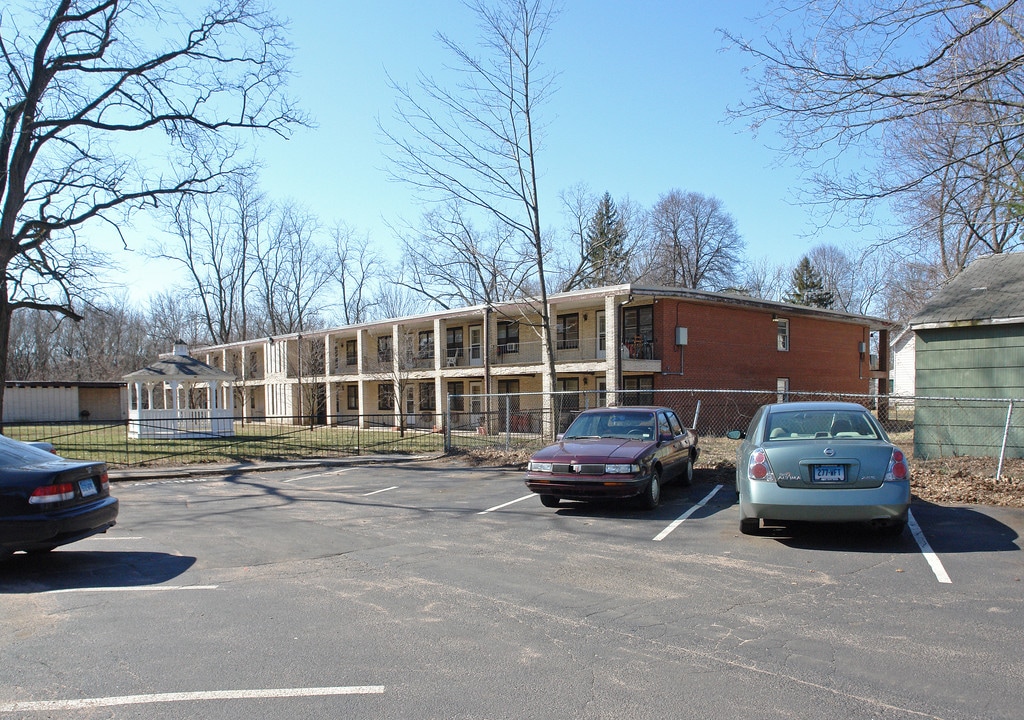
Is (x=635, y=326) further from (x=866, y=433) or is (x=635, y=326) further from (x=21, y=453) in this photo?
(x=21, y=453)

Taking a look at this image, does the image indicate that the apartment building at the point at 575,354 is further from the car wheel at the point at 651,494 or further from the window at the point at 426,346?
the car wheel at the point at 651,494

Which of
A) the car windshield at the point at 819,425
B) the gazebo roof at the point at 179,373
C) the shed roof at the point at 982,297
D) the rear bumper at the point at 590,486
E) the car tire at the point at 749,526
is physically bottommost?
the car tire at the point at 749,526

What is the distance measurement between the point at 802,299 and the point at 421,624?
62783mm

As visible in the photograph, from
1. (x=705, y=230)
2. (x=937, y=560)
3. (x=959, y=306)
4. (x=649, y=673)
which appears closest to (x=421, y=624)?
(x=649, y=673)

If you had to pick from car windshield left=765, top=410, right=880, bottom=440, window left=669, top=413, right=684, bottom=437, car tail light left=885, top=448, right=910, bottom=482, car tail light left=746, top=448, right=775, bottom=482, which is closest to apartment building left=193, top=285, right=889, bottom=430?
window left=669, top=413, right=684, bottom=437

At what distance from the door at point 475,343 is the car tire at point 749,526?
28123mm

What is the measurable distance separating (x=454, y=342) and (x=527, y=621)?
3390 cm

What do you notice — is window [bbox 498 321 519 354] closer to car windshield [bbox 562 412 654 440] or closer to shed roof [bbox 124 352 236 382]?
shed roof [bbox 124 352 236 382]

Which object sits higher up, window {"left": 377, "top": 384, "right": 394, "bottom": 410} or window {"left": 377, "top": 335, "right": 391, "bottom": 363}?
window {"left": 377, "top": 335, "right": 391, "bottom": 363}

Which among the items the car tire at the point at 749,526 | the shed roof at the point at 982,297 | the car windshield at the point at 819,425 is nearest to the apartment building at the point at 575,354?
the shed roof at the point at 982,297

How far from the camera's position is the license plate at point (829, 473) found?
752cm

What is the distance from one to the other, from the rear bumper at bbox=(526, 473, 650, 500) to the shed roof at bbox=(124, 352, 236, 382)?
27.2 metres

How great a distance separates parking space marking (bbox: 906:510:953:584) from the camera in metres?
6.54

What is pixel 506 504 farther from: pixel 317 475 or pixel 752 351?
pixel 752 351
